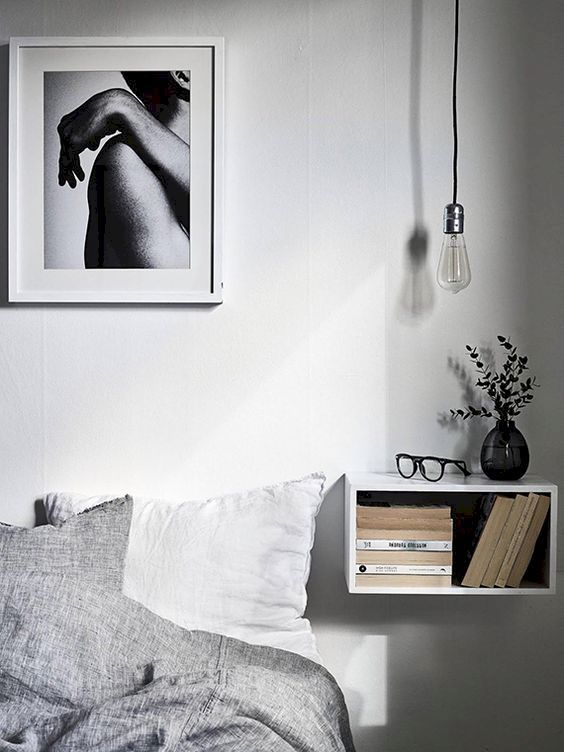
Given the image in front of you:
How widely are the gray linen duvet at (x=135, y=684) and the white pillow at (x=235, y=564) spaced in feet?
0.42

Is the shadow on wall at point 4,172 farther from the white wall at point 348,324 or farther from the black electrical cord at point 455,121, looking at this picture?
the black electrical cord at point 455,121

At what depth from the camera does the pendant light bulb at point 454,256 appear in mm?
2035

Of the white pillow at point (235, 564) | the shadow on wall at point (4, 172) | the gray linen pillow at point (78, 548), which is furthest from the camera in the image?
the shadow on wall at point (4, 172)

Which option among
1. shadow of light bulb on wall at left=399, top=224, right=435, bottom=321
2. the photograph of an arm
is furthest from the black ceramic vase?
the photograph of an arm

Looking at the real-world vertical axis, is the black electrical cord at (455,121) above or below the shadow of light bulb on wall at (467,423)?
above

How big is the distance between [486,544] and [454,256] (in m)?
0.70

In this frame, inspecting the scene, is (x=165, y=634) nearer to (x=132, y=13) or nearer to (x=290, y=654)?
(x=290, y=654)

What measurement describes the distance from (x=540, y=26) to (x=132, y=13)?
105 cm

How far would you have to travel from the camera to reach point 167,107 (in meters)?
2.15

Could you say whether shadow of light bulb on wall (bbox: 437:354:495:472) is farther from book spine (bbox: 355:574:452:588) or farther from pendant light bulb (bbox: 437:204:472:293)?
book spine (bbox: 355:574:452:588)

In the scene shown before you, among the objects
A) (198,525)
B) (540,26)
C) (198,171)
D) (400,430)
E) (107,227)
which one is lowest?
(198,525)

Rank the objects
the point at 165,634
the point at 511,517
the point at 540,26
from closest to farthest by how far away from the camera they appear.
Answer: the point at 165,634 → the point at 511,517 → the point at 540,26

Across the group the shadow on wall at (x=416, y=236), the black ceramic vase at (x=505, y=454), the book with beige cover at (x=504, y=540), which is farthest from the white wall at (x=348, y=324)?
the book with beige cover at (x=504, y=540)

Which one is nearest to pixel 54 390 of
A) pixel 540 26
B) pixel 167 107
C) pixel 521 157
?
pixel 167 107
